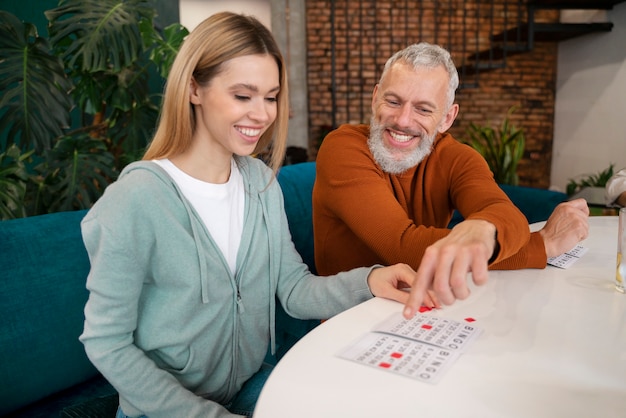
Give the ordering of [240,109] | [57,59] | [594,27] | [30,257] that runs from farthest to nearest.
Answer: [594,27] < [57,59] < [30,257] < [240,109]

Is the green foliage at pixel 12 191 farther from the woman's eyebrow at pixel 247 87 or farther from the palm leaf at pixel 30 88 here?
the woman's eyebrow at pixel 247 87

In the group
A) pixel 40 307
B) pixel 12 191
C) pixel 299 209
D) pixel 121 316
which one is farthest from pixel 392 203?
pixel 12 191

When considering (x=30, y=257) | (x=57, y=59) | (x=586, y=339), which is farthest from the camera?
(x=57, y=59)

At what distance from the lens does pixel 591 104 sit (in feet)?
18.4

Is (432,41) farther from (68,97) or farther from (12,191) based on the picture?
(12,191)

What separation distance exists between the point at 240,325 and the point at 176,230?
0.90 ft

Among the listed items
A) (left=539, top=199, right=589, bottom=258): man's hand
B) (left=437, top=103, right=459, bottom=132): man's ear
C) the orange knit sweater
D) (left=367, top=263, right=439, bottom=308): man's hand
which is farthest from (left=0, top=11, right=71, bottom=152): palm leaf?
(left=539, top=199, right=589, bottom=258): man's hand

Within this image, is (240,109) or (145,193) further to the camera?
(240,109)

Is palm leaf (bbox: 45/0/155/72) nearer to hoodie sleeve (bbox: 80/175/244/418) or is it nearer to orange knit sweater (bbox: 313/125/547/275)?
orange knit sweater (bbox: 313/125/547/275)

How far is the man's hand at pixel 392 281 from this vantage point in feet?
3.41

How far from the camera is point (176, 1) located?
5289 millimetres

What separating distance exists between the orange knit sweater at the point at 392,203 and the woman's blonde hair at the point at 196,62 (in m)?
0.45

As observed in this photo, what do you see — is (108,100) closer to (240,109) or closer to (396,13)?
(240,109)

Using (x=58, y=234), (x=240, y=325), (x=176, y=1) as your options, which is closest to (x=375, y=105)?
(x=240, y=325)
